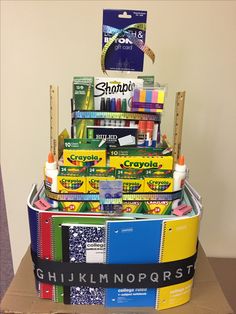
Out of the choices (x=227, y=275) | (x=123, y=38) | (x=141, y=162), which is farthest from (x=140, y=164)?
(x=227, y=275)

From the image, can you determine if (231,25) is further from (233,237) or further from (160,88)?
(233,237)

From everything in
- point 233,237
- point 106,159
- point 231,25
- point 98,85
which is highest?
point 231,25

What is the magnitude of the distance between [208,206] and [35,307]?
82 cm

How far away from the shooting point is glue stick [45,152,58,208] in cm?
75

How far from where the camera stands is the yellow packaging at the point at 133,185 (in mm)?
749

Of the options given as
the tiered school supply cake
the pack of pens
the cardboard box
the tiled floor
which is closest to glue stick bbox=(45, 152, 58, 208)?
the tiered school supply cake

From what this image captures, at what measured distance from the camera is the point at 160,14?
3.64ft

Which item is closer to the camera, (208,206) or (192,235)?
(192,235)

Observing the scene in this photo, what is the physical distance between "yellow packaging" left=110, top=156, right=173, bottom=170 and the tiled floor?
83 cm

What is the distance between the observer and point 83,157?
0.76 metres

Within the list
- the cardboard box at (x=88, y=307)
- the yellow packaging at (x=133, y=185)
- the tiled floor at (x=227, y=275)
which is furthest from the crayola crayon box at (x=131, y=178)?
the tiled floor at (x=227, y=275)

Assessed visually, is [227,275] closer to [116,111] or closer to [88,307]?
[88,307]

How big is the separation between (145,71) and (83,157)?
0.54 meters

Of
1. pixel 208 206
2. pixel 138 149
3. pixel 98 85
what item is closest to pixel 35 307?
pixel 138 149
